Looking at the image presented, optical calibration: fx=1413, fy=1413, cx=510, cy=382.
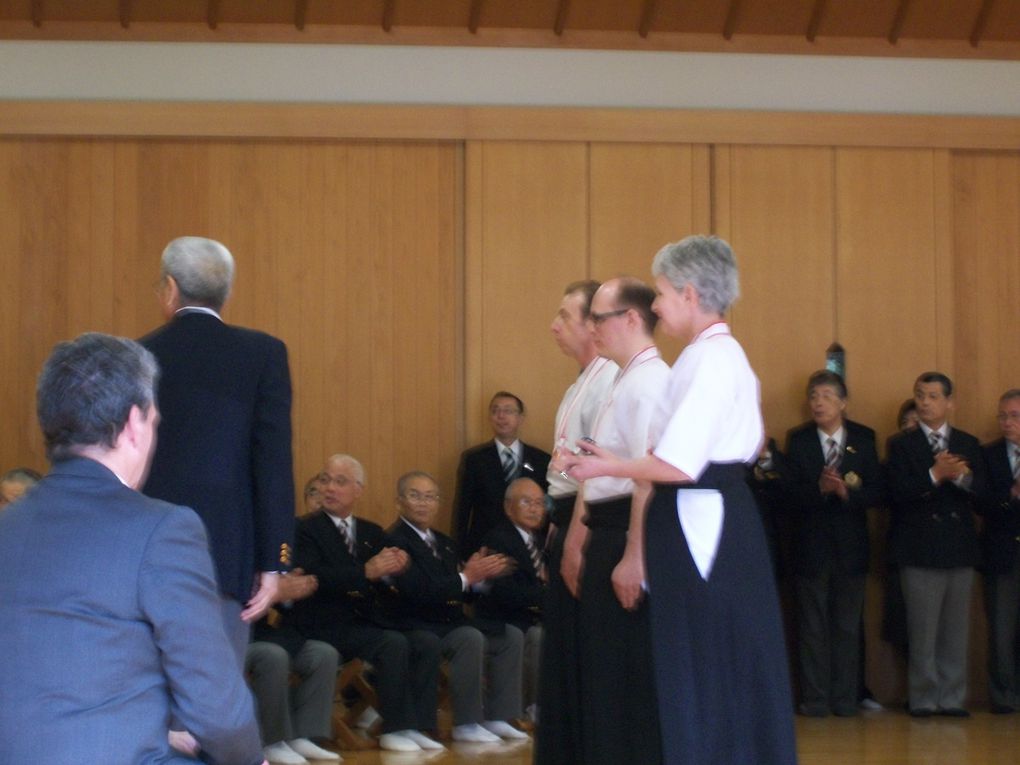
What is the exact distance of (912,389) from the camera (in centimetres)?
888

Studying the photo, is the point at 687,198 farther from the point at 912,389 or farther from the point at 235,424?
the point at 235,424

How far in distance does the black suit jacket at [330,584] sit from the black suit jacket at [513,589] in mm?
642

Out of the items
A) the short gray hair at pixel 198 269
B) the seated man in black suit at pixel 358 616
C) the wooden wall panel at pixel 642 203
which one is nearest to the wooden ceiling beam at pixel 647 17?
the wooden wall panel at pixel 642 203

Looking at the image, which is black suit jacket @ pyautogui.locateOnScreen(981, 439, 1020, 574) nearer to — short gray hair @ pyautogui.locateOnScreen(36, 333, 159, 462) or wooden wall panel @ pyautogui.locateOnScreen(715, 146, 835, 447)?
wooden wall panel @ pyautogui.locateOnScreen(715, 146, 835, 447)

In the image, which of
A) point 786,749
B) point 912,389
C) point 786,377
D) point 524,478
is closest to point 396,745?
point 524,478

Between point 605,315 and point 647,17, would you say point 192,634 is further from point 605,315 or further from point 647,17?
point 647,17

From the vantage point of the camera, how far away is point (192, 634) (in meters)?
2.24

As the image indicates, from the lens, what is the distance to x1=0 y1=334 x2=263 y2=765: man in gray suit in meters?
2.17

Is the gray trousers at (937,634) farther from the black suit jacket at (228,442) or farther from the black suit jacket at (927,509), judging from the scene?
the black suit jacket at (228,442)

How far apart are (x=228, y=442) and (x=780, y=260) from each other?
577 cm

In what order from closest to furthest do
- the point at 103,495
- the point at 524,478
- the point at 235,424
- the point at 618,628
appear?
the point at 103,495, the point at 235,424, the point at 618,628, the point at 524,478

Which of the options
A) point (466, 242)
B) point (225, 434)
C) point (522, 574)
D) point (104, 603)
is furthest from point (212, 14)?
point (104, 603)

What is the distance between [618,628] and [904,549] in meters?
4.39

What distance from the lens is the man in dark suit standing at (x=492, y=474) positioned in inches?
320
